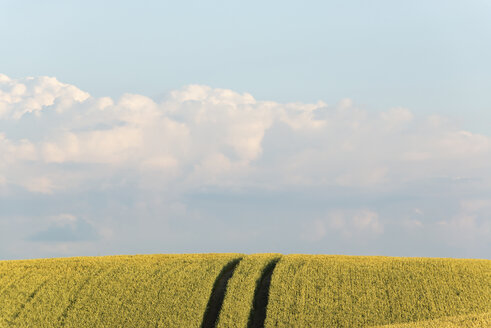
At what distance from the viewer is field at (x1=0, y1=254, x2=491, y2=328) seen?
1135 cm

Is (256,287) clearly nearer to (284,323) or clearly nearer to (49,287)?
(284,323)

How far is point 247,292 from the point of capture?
1188 cm

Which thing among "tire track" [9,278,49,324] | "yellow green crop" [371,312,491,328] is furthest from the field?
"yellow green crop" [371,312,491,328]

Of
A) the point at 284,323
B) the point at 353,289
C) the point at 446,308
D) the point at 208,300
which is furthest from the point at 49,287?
the point at 446,308

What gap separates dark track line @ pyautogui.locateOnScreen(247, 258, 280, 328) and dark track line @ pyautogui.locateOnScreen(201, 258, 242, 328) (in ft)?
2.52

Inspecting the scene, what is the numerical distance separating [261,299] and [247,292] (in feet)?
1.22

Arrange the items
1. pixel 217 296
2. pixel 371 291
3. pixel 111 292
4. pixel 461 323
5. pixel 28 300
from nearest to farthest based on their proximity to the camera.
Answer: pixel 461 323, pixel 371 291, pixel 217 296, pixel 111 292, pixel 28 300

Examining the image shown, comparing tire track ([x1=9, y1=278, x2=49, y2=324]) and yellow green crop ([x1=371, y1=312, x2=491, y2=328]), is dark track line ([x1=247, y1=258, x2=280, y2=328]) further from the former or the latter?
tire track ([x1=9, y1=278, x2=49, y2=324])

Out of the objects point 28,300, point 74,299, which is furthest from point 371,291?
point 28,300

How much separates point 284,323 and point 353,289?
1.93 metres

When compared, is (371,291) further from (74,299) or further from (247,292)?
(74,299)

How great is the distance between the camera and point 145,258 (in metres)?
14.1

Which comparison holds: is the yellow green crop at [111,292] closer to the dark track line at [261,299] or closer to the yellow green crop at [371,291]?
the dark track line at [261,299]

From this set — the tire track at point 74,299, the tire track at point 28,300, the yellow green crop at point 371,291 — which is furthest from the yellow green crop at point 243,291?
the tire track at point 28,300
